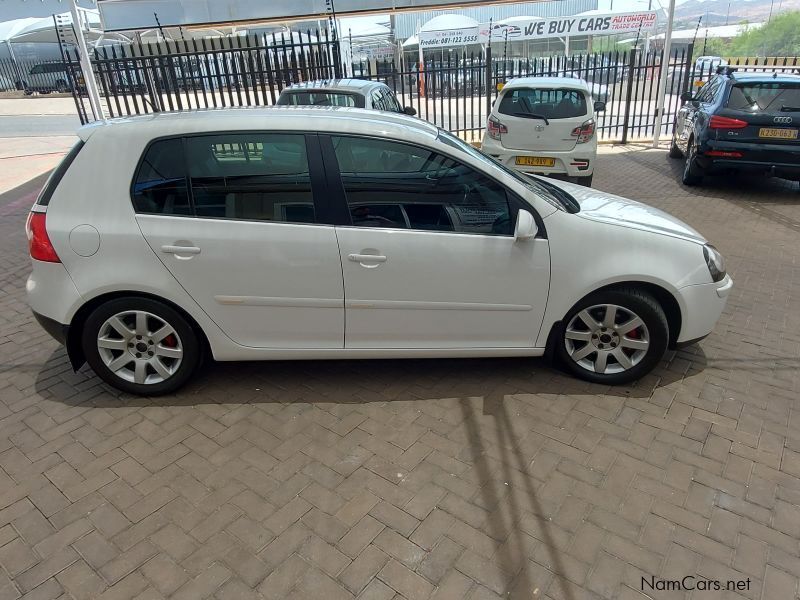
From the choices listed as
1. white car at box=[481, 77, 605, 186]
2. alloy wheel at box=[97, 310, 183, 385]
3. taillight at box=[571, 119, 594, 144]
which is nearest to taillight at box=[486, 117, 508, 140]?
white car at box=[481, 77, 605, 186]

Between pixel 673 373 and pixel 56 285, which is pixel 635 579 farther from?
pixel 56 285

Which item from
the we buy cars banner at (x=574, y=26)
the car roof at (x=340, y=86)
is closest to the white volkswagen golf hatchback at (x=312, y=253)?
the car roof at (x=340, y=86)

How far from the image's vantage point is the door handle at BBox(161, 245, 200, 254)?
3.10 m

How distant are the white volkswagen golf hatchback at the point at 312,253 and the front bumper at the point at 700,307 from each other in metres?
0.01

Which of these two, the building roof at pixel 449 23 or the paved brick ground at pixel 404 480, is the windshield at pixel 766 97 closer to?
the paved brick ground at pixel 404 480

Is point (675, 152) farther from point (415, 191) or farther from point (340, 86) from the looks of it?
point (415, 191)

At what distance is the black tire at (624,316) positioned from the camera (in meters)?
3.31

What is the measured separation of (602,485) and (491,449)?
22.7 inches

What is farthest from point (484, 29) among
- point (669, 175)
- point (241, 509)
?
point (241, 509)

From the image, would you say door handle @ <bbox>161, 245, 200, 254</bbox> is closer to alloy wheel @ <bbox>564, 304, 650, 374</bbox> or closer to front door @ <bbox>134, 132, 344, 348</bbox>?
front door @ <bbox>134, 132, 344, 348</bbox>

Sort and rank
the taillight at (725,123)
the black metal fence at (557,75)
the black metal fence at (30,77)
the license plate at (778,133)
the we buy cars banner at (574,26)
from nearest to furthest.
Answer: the license plate at (778,133) < the taillight at (725,123) < the black metal fence at (557,75) < the we buy cars banner at (574,26) < the black metal fence at (30,77)

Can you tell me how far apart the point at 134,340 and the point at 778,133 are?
8289mm

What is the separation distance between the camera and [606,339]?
344cm

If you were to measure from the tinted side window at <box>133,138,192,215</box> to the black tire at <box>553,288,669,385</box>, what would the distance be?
93.7 inches
